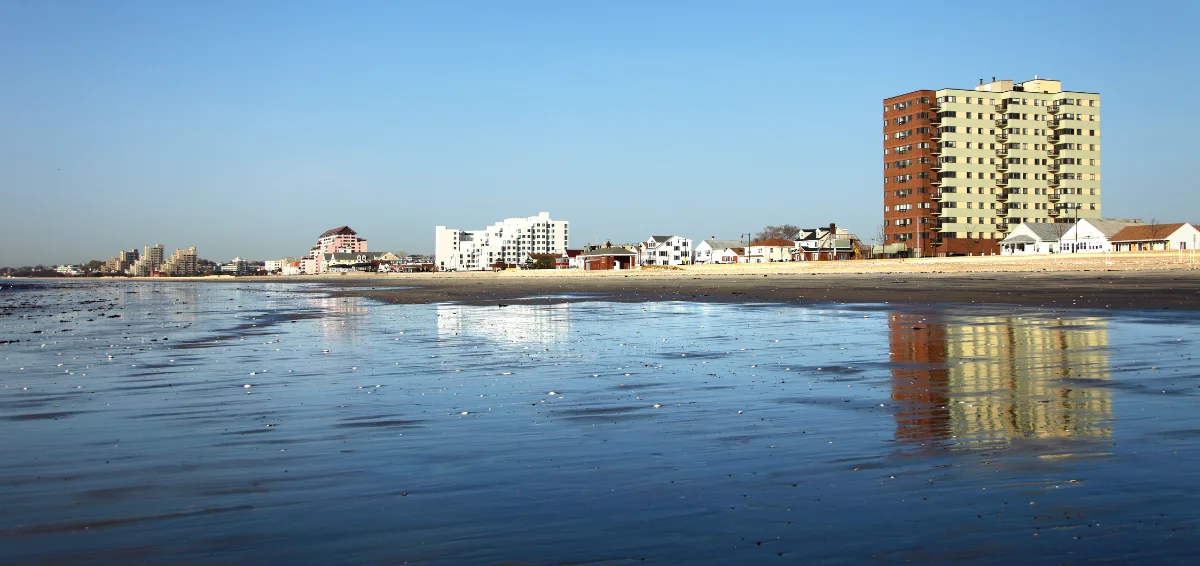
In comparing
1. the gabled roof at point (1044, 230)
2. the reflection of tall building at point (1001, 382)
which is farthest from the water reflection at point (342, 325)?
the gabled roof at point (1044, 230)

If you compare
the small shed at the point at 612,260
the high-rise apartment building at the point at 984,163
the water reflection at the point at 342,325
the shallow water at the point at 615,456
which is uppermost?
the high-rise apartment building at the point at 984,163

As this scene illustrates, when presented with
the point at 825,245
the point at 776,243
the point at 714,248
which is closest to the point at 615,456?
the point at 825,245

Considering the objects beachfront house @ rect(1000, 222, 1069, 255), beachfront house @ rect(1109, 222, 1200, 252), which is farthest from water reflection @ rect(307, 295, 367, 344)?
beachfront house @ rect(1000, 222, 1069, 255)

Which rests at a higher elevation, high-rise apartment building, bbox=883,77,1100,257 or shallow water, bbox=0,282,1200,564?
high-rise apartment building, bbox=883,77,1100,257

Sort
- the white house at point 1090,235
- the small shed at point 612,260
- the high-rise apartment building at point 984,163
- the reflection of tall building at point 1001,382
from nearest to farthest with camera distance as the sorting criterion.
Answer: the reflection of tall building at point 1001,382, the white house at point 1090,235, the high-rise apartment building at point 984,163, the small shed at point 612,260

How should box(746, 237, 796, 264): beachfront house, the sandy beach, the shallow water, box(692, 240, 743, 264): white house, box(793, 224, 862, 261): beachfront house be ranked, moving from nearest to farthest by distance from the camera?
the shallow water, the sandy beach, box(793, 224, 862, 261): beachfront house, box(746, 237, 796, 264): beachfront house, box(692, 240, 743, 264): white house

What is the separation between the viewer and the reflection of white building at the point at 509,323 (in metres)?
23.4

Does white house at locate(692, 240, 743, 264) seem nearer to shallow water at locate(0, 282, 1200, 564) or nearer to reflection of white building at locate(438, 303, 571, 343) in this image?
reflection of white building at locate(438, 303, 571, 343)

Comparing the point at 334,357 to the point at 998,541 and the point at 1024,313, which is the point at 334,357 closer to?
the point at 998,541

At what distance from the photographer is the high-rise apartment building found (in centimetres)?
13912

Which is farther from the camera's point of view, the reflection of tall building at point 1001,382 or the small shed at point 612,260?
the small shed at point 612,260

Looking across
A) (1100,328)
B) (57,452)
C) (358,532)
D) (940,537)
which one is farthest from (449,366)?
(1100,328)

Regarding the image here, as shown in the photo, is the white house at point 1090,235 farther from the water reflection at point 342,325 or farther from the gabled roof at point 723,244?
the water reflection at point 342,325

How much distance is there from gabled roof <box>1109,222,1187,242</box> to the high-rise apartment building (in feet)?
71.9
